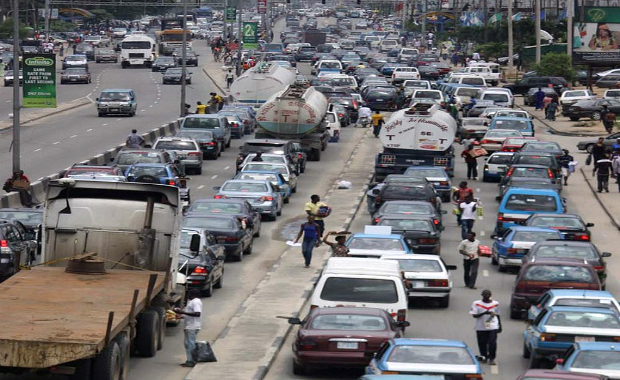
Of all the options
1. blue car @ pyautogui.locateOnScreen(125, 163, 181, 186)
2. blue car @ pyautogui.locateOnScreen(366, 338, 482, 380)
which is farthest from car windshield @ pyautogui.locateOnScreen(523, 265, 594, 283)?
blue car @ pyautogui.locateOnScreen(125, 163, 181, 186)

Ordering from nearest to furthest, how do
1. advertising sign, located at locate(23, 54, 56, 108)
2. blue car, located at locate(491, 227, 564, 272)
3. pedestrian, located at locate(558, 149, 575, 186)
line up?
blue car, located at locate(491, 227, 564, 272), advertising sign, located at locate(23, 54, 56, 108), pedestrian, located at locate(558, 149, 575, 186)

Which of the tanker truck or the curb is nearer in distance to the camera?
the curb

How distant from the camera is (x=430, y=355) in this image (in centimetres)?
1792

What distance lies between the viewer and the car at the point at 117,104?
70.8m

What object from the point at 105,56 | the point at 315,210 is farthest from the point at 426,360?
the point at 105,56

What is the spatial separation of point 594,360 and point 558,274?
26.1 ft

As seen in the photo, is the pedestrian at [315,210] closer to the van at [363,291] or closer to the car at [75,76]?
the van at [363,291]

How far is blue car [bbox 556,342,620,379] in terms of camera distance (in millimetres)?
17844

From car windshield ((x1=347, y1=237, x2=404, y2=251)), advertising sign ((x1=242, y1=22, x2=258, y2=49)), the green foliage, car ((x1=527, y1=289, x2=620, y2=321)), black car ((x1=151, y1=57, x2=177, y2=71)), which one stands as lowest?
car windshield ((x1=347, y1=237, x2=404, y2=251))

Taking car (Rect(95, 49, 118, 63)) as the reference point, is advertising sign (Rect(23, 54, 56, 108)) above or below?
above

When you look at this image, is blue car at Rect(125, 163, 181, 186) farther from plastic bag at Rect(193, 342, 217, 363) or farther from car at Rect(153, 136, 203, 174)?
plastic bag at Rect(193, 342, 217, 363)

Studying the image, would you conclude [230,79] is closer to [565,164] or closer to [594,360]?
[565,164]

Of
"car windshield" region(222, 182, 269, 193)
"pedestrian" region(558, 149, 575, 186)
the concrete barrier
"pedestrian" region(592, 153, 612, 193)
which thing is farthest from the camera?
"pedestrian" region(558, 149, 575, 186)

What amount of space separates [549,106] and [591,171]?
59.0 ft
